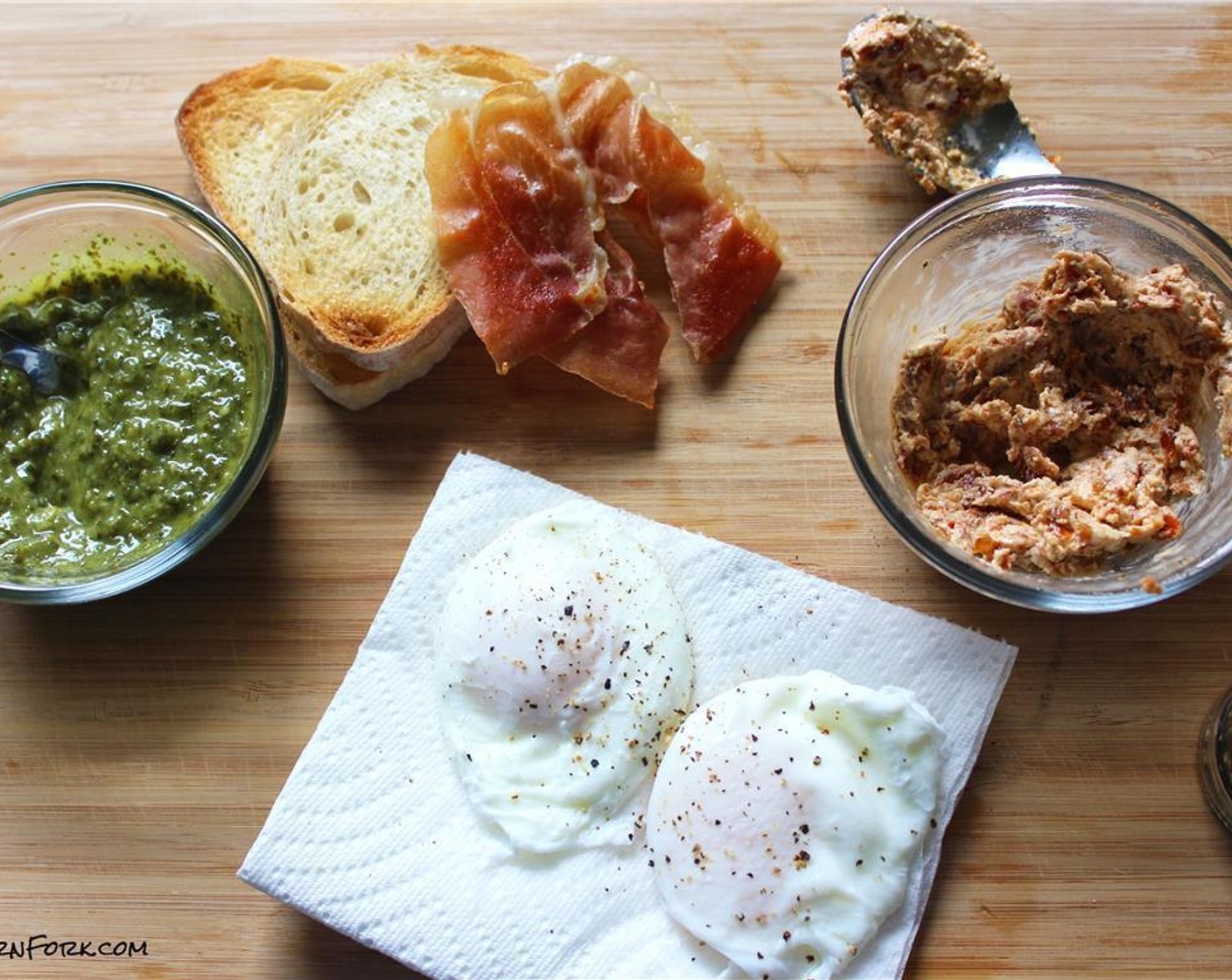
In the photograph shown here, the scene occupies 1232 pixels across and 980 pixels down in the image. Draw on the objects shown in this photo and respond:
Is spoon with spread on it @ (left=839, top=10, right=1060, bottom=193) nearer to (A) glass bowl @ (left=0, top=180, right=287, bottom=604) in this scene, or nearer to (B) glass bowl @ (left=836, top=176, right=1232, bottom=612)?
(B) glass bowl @ (left=836, top=176, right=1232, bottom=612)

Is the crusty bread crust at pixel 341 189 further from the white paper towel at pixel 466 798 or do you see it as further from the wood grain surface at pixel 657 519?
the white paper towel at pixel 466 798

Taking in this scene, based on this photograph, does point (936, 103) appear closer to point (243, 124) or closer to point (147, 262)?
Answer: point (243, 124)

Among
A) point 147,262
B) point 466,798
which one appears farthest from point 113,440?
point 466,798

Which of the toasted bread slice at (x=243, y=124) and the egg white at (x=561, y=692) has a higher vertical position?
the toasted bread slice at (x=243, y=124)

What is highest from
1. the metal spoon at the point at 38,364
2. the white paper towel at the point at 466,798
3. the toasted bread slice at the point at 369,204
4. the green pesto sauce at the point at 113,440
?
the toasted bread slice at the point at 369,204

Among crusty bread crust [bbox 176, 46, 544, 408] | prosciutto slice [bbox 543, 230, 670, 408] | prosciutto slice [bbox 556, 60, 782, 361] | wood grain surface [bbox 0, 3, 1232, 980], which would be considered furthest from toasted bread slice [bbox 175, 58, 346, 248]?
prosciutto slice [bbox 543, 230, 670, 408]

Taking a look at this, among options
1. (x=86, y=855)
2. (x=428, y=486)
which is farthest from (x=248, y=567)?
(x=86, y=855)

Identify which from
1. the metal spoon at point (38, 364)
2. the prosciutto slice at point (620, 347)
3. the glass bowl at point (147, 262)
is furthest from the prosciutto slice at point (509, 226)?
the metal spoon at point (38, 364)

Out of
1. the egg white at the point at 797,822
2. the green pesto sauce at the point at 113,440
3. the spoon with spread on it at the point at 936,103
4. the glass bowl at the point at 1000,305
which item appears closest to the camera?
the glass bowl at the point at 1000,305
